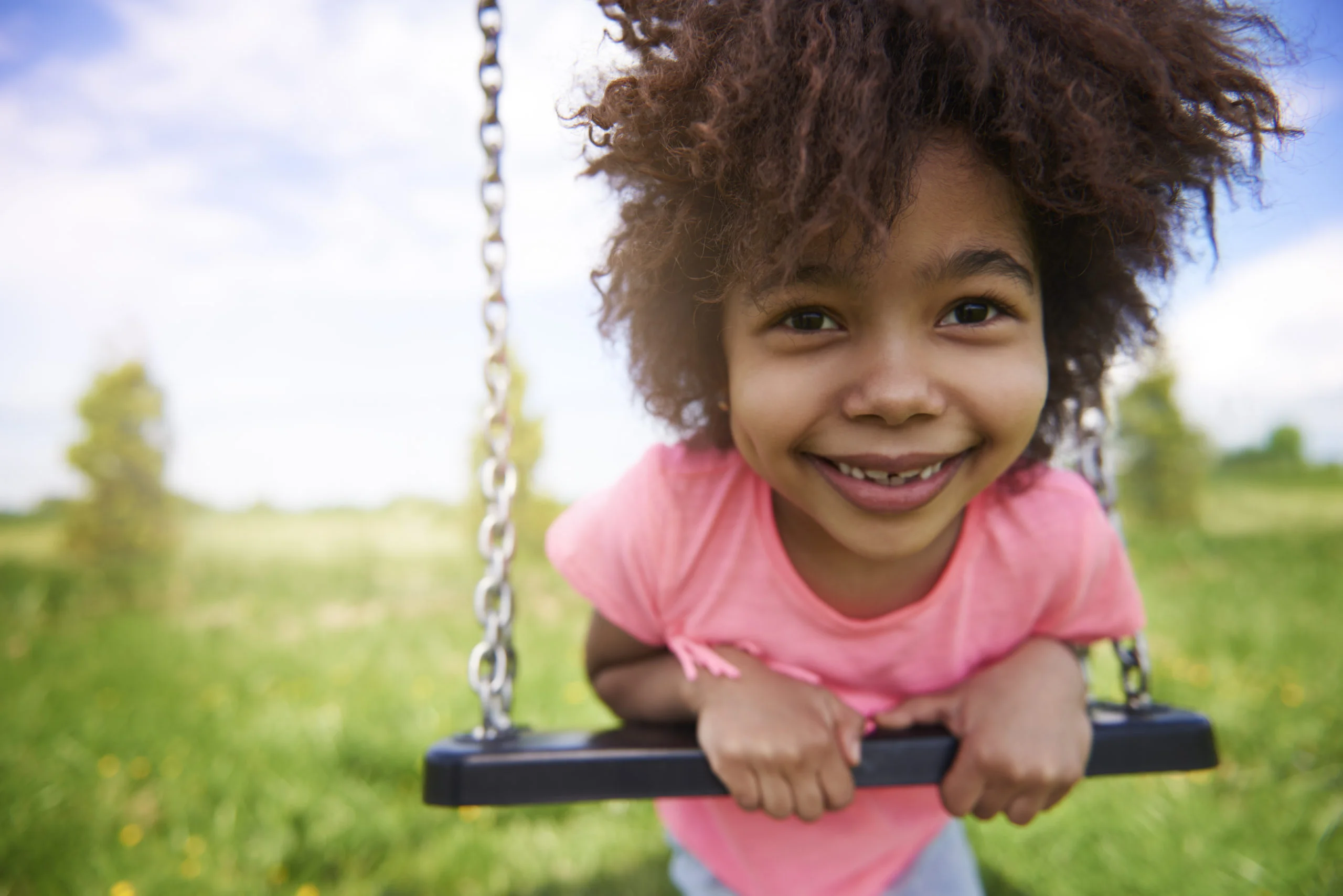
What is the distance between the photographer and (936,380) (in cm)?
108

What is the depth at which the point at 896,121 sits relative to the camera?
105 cm

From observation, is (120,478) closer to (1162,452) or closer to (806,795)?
(806,795)

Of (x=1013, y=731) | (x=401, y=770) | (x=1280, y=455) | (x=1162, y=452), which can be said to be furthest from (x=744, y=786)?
(x=1280, y=455)

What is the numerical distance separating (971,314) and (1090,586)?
2.18 feet

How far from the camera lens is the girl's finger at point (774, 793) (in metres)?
1.25

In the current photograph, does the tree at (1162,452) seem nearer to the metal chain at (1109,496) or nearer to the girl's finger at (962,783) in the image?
the metal chain at (1109,496)

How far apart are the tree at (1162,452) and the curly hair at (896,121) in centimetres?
670

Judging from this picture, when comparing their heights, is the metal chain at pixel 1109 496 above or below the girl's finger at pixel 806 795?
above

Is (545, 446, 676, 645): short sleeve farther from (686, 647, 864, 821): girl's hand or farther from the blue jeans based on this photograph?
the blue jeans

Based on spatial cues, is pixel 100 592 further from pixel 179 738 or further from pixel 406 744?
pixel 406 744

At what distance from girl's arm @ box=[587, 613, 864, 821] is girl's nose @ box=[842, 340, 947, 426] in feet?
1.61

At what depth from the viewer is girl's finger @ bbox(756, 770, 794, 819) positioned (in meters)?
1.25

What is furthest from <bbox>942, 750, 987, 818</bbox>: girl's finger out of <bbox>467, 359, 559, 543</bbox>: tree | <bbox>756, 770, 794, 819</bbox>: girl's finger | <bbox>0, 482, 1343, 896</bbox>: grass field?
<bbox>467, 359, 559, 543</bbox>: tree

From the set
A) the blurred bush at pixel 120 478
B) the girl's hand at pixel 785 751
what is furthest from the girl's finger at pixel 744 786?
the blurred bush at pixel 120 478
